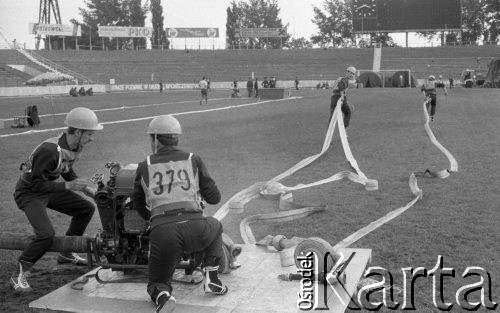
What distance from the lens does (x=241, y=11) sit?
12556cm

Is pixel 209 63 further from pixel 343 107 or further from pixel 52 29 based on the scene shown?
pixel 343 107

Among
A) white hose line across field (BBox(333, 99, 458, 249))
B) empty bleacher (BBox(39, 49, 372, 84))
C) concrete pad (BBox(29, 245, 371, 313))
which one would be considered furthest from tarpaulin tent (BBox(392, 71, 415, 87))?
concrete pad (BBox(29, 245, 371, 313))

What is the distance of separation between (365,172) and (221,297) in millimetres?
7314

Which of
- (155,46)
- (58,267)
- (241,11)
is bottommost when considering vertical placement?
(58,267)

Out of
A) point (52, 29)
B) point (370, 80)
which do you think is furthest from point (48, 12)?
point (370, 80)

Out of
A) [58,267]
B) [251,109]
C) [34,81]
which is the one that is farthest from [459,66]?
[58,267]

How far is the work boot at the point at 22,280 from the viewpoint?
6.05 m

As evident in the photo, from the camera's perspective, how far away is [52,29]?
89062 millimetres

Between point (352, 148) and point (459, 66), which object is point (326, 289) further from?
point (459, 66)

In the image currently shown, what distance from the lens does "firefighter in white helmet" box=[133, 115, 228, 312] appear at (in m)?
5.12

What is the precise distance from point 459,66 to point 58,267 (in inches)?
2817

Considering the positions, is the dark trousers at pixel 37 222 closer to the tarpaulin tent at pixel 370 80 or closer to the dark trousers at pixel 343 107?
the dark trousers at pixel 343 107

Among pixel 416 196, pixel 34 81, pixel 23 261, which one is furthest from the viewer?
pixel 34 81

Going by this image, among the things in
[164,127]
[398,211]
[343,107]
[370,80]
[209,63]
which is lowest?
[398,211]
